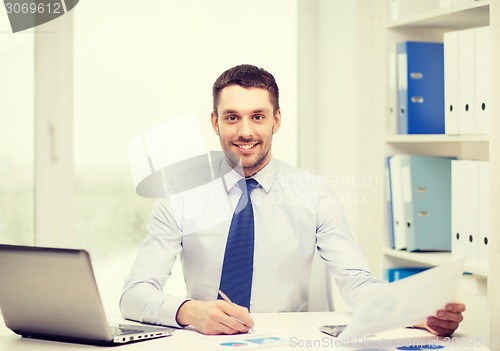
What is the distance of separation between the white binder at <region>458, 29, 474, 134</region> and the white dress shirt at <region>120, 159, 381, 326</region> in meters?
0.54

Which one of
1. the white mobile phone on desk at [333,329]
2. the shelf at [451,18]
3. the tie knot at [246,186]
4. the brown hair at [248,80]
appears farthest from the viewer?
the shelf at [451,18]

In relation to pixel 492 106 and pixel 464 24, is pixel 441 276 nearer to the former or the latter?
pixel 492 106

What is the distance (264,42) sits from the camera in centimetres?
368

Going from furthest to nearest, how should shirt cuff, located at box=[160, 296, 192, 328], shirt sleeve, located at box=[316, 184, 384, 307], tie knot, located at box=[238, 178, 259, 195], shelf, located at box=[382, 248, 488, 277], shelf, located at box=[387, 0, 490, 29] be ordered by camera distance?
shelf, located at box=[382, 248, 488, 277]
shelf, located at box=[387, 0, 490, 29]
tie knot, located at box=[238, 178, 259, 195]
shirt sleeve, located at box=[316, 184, 384, 307]
shirt cuff, located at box=[160, 296, 192, 328]

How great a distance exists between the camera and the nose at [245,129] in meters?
2.39

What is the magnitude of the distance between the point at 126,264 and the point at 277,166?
1.23 m

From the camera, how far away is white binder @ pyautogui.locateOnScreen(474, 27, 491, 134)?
2.42 m

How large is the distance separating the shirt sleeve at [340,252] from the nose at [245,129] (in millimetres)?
282

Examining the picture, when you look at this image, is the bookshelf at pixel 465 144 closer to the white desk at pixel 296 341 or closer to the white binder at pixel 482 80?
the white binder at pixel 482 80

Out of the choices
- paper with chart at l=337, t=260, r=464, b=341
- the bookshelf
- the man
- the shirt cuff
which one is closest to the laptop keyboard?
the shirt cuff

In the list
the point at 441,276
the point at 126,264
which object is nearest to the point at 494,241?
the point at 441,276

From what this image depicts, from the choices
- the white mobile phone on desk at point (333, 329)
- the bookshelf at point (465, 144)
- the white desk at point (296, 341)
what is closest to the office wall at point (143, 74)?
the bookshelf at point (465, 144)

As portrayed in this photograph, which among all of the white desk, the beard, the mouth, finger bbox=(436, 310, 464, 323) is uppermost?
the mouth

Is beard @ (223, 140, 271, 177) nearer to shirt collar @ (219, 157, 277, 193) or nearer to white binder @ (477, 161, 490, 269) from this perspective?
shirt collar @ (219, 157, 277, 193)
